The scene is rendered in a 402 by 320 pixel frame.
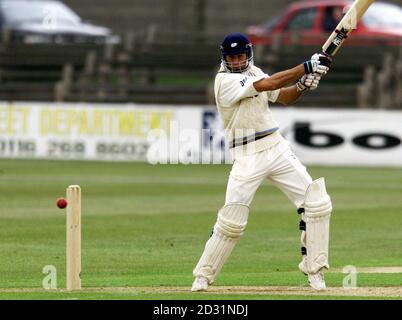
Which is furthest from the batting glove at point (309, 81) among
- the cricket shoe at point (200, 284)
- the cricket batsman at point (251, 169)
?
the cricket shoe at point (200, 284)

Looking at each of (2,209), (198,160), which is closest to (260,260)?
(2,209)

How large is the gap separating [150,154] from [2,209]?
9.53 metres

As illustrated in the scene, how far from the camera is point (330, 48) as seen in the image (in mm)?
10820

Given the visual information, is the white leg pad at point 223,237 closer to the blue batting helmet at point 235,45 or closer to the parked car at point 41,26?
the blue batting helmet at point 235,45

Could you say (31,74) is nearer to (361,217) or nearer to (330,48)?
(361,217)

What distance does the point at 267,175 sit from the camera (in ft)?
35.8

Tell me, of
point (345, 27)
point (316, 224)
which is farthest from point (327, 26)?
point (316, 224)

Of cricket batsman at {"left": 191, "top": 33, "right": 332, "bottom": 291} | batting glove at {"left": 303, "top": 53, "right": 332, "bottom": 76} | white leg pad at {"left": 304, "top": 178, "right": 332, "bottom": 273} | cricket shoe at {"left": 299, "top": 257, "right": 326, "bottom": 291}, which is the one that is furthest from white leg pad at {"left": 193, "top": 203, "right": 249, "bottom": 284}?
batting glove at {"left": 303, "top": 53, "right": 332, "bottom": 76}

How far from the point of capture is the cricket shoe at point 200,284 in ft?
35.3

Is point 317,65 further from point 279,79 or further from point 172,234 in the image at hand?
point 172,234

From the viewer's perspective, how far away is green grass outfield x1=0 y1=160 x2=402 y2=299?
1120 centimetres

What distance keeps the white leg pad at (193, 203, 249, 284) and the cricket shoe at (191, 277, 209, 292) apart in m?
0.03

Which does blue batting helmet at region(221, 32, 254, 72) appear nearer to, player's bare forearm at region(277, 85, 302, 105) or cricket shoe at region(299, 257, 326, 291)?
player's bare forearm at region(277, 85, 302, 105)

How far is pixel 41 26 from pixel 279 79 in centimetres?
2473
